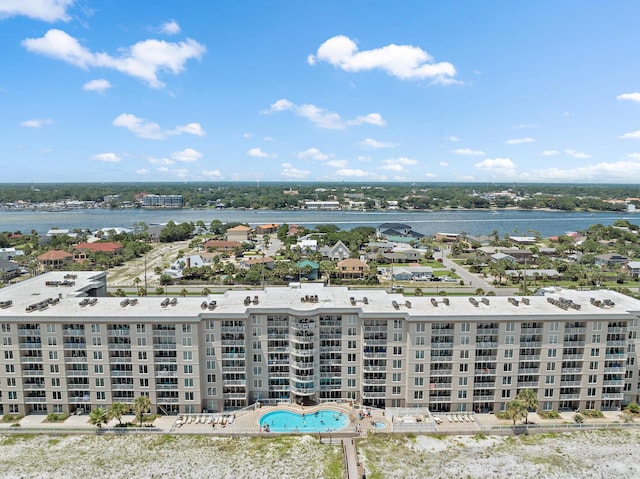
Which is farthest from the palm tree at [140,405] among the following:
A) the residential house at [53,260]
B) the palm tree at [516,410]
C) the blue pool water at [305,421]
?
the residential house at [53,260]

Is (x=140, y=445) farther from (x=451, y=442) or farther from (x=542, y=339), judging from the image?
(x=542, y=339)

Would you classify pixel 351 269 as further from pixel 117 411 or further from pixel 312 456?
pixel 117 411

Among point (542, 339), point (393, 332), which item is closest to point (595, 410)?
point (542, 339)

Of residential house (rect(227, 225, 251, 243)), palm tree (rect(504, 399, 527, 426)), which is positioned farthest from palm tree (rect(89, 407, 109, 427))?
residential house (rect(227, 225, 251, 243))

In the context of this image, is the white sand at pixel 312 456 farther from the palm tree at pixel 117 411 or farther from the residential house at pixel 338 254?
the residential house at pixel 338 254

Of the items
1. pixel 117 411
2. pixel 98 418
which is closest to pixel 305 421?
pixel 117 411

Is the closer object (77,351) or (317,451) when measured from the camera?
(317,451)
